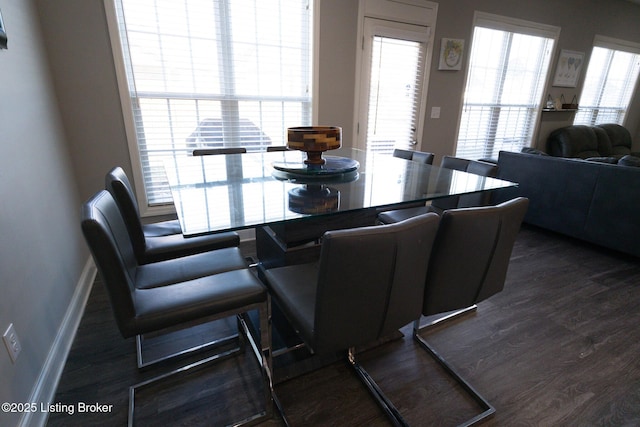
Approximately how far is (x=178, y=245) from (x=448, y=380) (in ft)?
4.96

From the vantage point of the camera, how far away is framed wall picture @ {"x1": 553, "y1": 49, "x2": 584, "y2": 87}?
4.59 meters

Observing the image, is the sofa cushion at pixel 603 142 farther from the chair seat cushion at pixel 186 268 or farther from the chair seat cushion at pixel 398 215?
the chair seat cushion at pixel 186 268

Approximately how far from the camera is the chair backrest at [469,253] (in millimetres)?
1104


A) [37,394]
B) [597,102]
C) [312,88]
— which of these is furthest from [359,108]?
[597,102]

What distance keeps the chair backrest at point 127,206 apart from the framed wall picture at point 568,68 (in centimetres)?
580

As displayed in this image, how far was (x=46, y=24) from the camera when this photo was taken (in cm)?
208

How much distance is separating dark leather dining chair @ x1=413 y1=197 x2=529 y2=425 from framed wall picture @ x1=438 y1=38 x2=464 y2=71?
3108mm

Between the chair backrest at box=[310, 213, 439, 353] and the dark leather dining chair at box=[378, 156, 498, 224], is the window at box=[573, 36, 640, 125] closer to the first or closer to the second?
the dark leather dining chair at box=[378, 156, 498, 224]

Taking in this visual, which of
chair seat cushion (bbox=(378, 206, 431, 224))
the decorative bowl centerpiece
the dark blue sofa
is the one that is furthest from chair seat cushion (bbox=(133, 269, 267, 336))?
the dark blue sofa

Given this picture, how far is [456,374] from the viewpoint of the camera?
1.51m

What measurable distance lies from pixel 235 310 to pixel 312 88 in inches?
98.3

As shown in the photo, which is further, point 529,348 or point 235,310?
point 529,348

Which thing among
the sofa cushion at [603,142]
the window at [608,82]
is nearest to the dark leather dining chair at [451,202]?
the sofa cushion at [603,142]

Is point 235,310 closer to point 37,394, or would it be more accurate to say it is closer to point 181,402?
point 181,402
